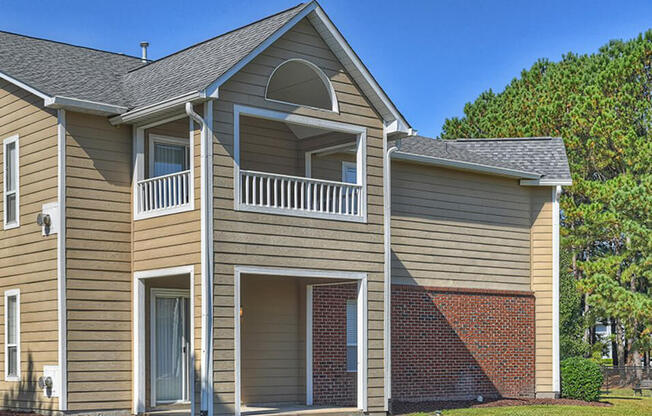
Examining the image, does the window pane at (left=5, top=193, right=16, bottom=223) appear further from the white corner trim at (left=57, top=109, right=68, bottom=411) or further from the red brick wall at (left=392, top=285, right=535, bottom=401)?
the red brick wall at (left=392, top=285, right=535, bottom=401)

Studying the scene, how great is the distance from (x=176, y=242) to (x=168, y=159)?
2.44m

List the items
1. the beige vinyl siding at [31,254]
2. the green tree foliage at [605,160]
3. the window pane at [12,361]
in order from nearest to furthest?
the beige vinyl siding at [31,254] → the window pane at [12,361] → the green tree foliage at [605,160]

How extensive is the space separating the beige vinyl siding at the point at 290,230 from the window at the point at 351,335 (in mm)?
2371

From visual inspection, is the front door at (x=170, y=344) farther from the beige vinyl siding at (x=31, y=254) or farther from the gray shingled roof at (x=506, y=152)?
the gray shingled roof at (x=506, y=152)

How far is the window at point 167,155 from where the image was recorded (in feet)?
59.7

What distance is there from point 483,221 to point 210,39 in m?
8.05

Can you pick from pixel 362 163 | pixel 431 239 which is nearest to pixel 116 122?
pixel 362 163

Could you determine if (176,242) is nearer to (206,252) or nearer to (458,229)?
(206,252)

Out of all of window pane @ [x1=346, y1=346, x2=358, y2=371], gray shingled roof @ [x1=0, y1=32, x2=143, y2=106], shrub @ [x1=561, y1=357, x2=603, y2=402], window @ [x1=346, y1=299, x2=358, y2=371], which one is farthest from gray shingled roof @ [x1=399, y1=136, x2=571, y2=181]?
gray shingled roof @ [x1=0, y1=32, x2=143, y2=106]

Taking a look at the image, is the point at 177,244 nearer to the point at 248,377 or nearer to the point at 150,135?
the point at 150,135

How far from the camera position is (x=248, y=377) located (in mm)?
19422

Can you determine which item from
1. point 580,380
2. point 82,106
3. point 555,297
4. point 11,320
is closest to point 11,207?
point 11,320

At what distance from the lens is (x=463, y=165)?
2238 cm

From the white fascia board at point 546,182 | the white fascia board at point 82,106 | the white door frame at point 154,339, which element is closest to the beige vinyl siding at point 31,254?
the white fascia board at point 82,106
